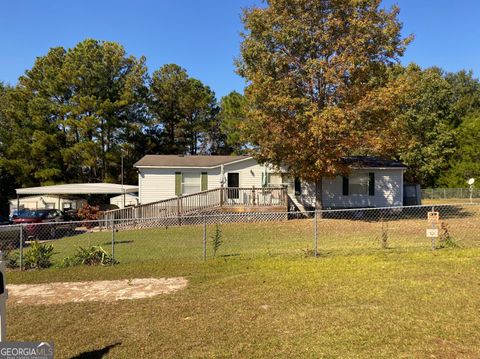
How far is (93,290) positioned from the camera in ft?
25.1

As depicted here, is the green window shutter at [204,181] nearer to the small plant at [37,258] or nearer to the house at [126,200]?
the house at [126,200]

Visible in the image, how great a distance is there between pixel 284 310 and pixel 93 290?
12.7 ft

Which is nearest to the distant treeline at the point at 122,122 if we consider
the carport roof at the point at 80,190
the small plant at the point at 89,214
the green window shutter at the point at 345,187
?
the green window shutter at the point at 345,187

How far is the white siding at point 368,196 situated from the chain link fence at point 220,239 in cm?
201

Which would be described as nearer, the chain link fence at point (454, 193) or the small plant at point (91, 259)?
the small plant at point (91, 259)

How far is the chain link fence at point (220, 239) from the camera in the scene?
1044 centimetres

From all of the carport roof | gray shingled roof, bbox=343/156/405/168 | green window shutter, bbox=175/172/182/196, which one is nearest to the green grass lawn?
gray shingled roof, bbox=343/156/405/168

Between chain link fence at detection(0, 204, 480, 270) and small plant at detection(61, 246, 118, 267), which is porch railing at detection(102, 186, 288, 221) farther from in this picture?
small plant at detection(61, 246, 118, 267)

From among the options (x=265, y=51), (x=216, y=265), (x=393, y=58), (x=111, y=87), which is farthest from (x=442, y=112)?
(x=216, y=265)

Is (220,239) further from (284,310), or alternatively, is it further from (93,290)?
(284,310)

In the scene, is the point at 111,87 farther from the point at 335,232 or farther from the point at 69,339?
the point at 69,339

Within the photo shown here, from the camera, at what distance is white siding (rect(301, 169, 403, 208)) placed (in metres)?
24.8

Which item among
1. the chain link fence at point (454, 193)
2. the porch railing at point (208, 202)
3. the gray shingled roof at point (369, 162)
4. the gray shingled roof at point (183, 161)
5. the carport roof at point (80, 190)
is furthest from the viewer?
the chain link fence at point (454, 193)

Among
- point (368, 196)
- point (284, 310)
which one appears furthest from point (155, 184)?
point (284, 310)
